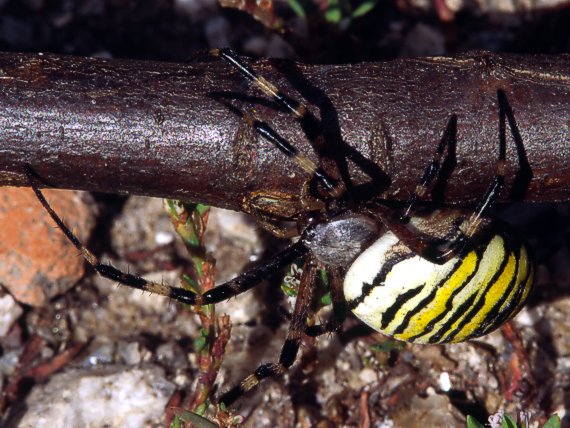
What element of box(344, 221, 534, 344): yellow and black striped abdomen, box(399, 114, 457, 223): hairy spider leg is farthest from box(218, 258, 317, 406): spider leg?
box(399, 114, 457, 223): hairy spider leg

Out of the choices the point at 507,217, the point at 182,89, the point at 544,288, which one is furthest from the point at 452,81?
the point at 544,288

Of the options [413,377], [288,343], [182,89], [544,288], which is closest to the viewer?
[182,89]

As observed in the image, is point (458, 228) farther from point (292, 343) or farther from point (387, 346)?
point (292, 343)

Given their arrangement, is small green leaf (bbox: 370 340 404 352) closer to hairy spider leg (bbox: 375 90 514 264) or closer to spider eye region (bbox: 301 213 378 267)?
spider eye region (bbox: 301 213 378 267)

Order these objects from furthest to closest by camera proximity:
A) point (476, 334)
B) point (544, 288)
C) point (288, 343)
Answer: point (544, 288)
point (288, 343)
point (476, 334)

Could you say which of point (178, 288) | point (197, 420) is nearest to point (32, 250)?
point (178, 288)

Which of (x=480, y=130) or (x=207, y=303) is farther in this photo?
(x=207, y=303)

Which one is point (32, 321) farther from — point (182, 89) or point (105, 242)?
point (182, 89)

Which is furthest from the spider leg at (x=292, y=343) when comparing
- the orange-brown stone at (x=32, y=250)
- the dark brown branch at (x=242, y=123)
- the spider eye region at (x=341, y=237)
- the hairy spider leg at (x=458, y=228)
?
the orange-brown stone at (x=32, y=250)
